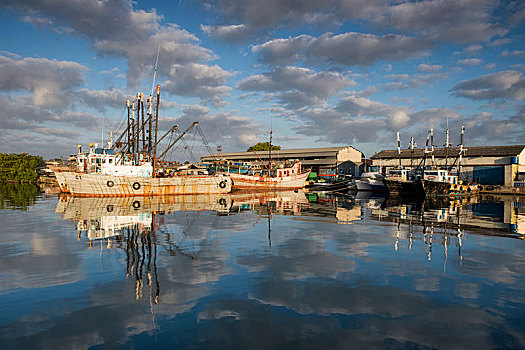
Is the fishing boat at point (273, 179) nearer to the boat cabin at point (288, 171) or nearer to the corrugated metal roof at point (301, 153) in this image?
the boat cabin at point (288, 171)

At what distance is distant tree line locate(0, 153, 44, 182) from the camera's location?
103438mm

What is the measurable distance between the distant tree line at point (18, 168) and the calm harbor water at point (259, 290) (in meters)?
109

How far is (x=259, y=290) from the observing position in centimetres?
815

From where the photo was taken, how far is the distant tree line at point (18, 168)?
103 metres

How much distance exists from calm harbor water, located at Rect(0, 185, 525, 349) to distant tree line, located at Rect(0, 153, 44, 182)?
108704 millimetres

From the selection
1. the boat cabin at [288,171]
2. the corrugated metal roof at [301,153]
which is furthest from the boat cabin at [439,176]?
the corrugated metal roof at [301,153]

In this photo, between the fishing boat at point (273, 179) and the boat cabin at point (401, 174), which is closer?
the boat cabin at point (401, 174)

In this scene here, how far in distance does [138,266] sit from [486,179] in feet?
237

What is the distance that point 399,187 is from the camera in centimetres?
4972

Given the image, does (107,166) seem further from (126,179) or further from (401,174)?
(401,174)

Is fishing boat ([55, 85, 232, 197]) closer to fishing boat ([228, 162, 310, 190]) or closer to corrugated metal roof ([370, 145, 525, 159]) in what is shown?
fishing boat ([228, 162, 310, 190])

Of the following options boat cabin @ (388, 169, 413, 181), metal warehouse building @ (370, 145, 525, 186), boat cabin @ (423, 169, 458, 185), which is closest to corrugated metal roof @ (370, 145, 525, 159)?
metal warehouse building @ (370, 145, 525, 186)

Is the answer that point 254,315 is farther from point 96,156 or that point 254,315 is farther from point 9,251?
point 96,156

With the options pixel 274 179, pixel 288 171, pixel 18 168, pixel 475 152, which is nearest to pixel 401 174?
pixel 288 171
